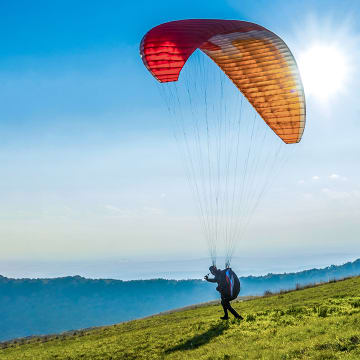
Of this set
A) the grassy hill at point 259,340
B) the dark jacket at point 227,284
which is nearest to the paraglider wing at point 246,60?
the dark jacket at point 227,284

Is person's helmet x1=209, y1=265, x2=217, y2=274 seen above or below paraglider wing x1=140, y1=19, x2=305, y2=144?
below

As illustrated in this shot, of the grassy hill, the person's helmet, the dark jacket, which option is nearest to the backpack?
the dark jacket

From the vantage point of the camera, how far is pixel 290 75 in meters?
19.5

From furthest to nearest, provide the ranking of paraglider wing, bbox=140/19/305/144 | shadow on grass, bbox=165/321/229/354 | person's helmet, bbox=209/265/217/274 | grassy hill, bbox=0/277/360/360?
person's helmet, bbox=209/265/217/274, paraglider wing, bbox=140/19/305/144, shadow on grass, bbox=165/321/229/354, grassy hill, bbox=0/277/360/360

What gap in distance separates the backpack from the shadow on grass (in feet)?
4.10

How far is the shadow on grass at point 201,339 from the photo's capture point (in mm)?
16891

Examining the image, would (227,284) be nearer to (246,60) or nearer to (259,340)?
(259,340)

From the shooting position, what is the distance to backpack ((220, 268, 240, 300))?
19302mm

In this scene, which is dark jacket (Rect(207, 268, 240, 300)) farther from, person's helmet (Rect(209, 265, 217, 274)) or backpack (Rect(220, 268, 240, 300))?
person's helmet (Rect(209, 265, 217, 274))

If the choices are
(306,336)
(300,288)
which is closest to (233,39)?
(306,336)

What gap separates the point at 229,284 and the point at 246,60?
384 inches

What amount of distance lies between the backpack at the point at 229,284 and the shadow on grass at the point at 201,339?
1.25 meters

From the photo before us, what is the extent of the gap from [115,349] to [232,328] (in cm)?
578

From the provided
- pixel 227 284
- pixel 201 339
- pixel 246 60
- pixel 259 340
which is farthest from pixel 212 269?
pixel 246 60
